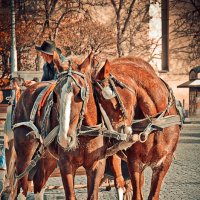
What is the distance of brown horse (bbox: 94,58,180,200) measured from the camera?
391 centimetres

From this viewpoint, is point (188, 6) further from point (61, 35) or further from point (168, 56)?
point (61, 35)

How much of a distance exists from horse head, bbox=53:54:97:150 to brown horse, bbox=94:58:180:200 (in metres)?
0.26

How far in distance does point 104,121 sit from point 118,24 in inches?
833

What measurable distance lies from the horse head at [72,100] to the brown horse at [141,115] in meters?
0.26

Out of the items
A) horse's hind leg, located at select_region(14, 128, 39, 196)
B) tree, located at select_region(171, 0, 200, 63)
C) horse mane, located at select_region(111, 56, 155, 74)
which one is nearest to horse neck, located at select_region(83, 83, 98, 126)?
horse mane, located at select_region(111, 56, 155, 74)

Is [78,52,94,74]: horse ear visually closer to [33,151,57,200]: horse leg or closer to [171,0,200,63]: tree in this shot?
[33,151,57,200]: horse leg

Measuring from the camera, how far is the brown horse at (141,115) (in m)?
3.91

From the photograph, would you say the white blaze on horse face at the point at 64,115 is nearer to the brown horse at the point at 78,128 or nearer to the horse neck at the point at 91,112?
the brown horse at the point at 78,128

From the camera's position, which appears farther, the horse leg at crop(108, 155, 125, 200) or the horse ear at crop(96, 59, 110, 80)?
the horse leg at crop(108, 155, 125, 200)

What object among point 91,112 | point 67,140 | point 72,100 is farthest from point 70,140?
point 91,112

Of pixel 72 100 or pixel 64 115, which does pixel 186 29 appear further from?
pixel 64 115

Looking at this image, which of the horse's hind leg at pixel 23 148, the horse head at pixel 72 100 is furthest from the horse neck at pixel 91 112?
the horse's hind leg at pixel 23 148

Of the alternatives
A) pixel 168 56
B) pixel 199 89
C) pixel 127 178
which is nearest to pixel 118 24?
pixel 168 56

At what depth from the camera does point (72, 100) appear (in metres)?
3.43
